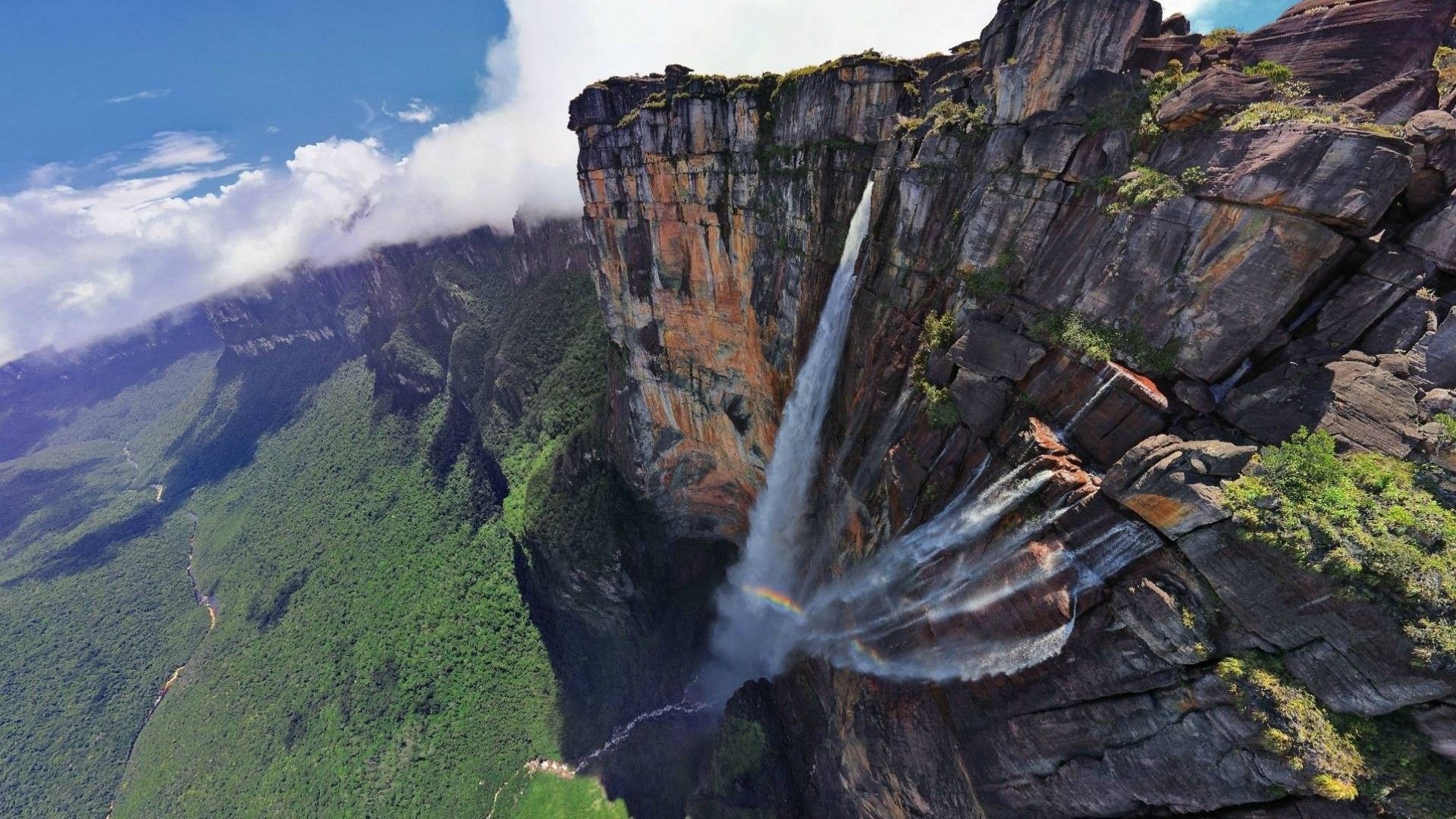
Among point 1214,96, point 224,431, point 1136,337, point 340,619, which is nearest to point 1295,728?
point 1136,337

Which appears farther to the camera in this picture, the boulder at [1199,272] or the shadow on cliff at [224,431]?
the shadow on cliff at [224,431]

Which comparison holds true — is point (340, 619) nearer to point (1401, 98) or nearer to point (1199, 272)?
point (1199, 272)

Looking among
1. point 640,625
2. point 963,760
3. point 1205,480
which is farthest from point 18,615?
point 1205,480

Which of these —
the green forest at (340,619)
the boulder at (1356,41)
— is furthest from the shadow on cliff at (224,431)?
the boulder at (1356,41)

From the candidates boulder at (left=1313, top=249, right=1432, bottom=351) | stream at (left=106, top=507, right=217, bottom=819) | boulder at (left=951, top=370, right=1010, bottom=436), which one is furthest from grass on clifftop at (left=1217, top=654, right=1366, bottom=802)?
stream at (left=106, top=507, right=217, bottom=819)

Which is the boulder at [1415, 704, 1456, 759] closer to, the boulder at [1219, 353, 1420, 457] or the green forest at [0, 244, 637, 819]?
the boulder at [1219, 353, 1420, 457]

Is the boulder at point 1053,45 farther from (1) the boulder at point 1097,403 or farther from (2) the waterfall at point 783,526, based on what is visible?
(1) the boulder at point 1097,403
